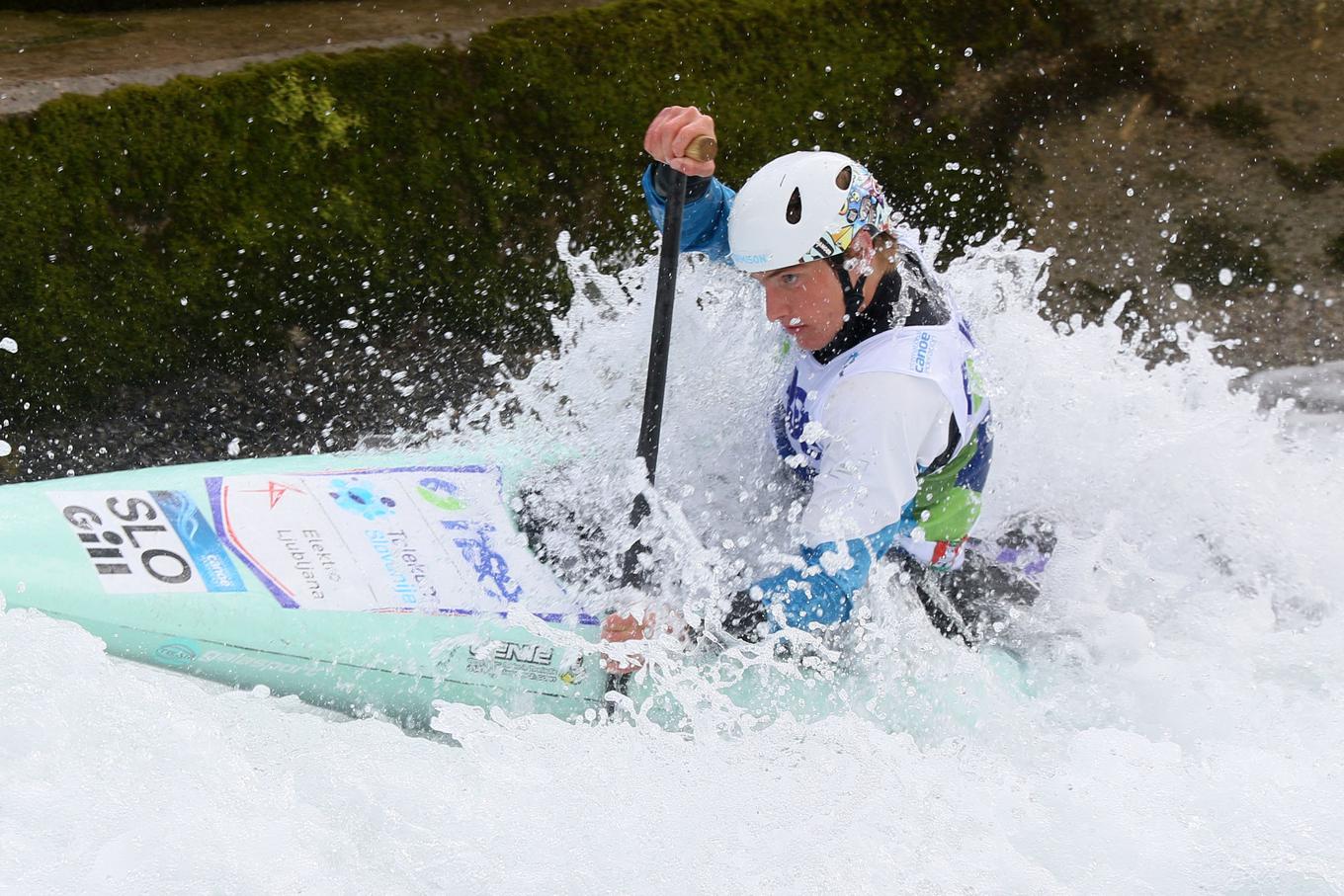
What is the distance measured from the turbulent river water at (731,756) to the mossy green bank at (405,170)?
1780mm

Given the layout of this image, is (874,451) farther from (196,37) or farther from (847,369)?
(196,37)

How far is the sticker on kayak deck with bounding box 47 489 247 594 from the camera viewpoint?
331 cm

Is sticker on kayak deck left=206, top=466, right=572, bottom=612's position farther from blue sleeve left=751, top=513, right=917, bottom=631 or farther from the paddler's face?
the paddler's face

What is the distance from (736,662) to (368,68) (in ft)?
12.0

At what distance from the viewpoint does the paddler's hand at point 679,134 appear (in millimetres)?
2848

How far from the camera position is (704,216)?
10.6ft

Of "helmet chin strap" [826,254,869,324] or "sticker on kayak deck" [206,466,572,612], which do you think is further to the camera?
"sticker on kayak deck" [206,466,572,612]

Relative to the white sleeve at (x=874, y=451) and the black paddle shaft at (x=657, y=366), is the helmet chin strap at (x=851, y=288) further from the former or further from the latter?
the black paddle shaft at (x=657, y=366)

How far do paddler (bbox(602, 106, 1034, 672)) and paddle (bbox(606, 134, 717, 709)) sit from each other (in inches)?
1.9

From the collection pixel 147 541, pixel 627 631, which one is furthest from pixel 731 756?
pixel 147 541

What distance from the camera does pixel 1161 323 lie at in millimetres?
5812

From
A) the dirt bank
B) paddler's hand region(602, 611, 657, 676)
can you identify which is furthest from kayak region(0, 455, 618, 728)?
the dirt bank

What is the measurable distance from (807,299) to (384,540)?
5.07ft

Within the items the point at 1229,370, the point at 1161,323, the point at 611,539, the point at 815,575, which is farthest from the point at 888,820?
the point at 1161,323
